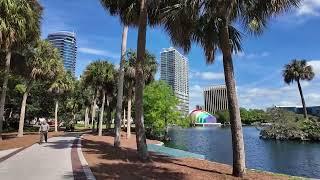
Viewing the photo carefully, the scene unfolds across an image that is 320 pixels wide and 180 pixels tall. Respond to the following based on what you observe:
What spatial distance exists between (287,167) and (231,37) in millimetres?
17906

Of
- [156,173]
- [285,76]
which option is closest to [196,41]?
[156,173]

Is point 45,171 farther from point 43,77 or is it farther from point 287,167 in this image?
point 43,77

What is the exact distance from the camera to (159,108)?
60.5 metres

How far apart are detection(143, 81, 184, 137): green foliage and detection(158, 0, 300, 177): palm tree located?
42448 millimetres

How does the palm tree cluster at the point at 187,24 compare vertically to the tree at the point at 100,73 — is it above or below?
below

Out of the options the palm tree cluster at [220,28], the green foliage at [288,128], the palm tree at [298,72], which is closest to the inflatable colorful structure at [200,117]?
the palm tree at [298,72]

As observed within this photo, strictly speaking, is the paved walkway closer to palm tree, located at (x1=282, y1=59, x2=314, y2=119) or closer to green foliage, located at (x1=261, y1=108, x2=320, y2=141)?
green foliage, located at (x1=261, y1=108, x2=320, y2=141)

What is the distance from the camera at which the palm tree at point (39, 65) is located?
4038 centimetres

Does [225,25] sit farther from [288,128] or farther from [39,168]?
[288,128]

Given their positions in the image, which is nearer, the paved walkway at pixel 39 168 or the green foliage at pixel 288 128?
the paved walkway at pixel 39 168

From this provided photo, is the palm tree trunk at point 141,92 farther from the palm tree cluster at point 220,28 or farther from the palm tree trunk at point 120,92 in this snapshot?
the palm tree trunk at point 120,92

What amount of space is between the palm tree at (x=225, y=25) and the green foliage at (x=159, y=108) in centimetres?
4245

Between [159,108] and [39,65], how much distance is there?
2306cm

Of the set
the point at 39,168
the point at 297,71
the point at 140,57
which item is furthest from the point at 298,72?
the point at 39,168
